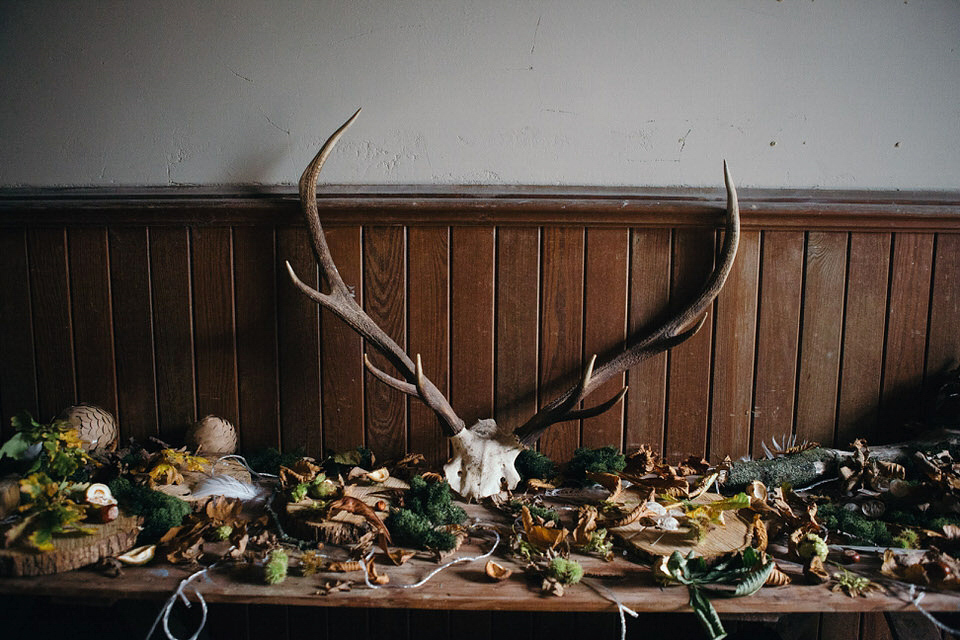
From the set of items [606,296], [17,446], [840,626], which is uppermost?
[606,296]

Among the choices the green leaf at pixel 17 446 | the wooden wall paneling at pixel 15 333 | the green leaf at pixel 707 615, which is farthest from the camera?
the wooden wall paneling at pixel 15 333

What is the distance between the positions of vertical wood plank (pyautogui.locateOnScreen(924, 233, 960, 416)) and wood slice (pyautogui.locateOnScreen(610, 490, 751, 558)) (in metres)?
0.97

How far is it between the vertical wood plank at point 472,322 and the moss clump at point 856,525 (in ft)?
3.14

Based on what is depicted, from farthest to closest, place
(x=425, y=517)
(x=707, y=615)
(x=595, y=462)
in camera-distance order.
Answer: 1. (x=595, y=462)
2. (x=425, y=517)
3. (x=707, y=615)

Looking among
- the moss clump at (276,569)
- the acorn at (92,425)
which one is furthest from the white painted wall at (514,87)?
the moss clump at (276,569)

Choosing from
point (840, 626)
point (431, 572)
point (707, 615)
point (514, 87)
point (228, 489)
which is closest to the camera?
point (707, 615)

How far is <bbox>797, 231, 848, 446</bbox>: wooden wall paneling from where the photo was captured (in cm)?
171

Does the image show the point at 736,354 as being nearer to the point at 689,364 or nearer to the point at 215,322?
the point at 689,364

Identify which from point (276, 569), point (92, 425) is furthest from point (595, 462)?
point (92, 425)

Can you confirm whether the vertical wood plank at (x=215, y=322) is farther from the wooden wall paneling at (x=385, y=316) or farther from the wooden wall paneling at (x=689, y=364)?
the wooden wall paneling at (x=689, y=364)

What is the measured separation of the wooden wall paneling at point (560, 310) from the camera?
1.70m

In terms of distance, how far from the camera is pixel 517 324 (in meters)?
1.72

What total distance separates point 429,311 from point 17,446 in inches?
45.8

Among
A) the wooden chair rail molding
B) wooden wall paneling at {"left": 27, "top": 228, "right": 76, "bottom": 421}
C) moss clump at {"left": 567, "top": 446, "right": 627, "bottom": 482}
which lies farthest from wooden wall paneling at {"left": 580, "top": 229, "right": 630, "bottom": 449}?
wooden wall paneling at {"left": 27, "top": 228, "right": 76, "bottom": 421}
